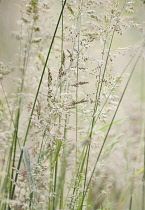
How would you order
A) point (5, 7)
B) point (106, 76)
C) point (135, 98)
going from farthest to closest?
point (135, 98) < point (5, 7) < point (106, 76)

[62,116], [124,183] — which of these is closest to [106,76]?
[62,116]

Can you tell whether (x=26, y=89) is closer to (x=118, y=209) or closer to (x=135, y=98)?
(x=135, y=98)

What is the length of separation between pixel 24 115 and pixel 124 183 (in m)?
0.76

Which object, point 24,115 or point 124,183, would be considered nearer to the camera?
point 124,183

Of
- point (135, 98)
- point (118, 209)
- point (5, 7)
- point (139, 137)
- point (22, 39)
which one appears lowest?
point (118, 209)

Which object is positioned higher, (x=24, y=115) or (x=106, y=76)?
(x=106, y=76)

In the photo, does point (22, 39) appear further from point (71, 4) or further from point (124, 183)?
point (124, 183)

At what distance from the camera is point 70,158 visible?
1.50m

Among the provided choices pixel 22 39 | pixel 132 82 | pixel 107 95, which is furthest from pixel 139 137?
pixel 132 82

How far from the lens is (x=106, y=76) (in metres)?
1.31

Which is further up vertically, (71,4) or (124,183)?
(71,4)

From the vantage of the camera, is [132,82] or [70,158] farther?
[132,82]

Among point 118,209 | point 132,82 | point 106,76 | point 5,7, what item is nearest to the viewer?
point 118,209

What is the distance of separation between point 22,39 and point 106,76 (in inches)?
21.7
